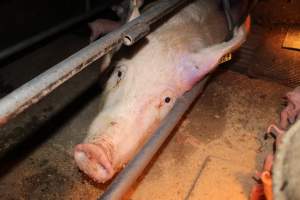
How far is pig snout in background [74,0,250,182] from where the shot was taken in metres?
2.18

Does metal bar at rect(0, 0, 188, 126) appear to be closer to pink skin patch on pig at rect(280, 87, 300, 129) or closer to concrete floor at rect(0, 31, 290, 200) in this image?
concrete floor at rect(0, 31, 290, 200)

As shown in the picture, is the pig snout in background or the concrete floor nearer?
the pig snout in background

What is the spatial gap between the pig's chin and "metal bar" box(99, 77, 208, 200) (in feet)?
0.47

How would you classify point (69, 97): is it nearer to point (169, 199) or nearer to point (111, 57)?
point (111, 57)

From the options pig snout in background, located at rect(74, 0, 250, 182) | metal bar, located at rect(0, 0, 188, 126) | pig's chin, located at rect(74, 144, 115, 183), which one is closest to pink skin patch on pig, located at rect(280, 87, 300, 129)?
pig snout in background, located at rect(74, 0, 250, 182)

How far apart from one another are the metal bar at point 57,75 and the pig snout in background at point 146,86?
0.43m

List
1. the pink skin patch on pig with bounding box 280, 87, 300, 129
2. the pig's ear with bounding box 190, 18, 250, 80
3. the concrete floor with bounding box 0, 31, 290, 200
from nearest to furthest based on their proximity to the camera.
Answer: the pig's ear with bounding box 190, 18, 250, 80, the concrete floor with bounding box 0, 31, 290, 200, the pink skin patch on pig with bounding box 280, 87, 300, 129

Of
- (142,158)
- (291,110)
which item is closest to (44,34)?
(142,158)

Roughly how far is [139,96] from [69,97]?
71.8 inches

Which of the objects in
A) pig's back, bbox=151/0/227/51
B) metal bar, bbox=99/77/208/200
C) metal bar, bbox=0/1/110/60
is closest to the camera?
metal bar, bbox=99/77/208/200

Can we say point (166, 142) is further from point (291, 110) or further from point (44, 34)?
point (44, 34)

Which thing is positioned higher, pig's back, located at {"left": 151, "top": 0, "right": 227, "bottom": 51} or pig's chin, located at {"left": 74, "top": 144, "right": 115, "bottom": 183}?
pig's back, located at {"left": 151, "top": 0, "right": 227, "bottom": 51}

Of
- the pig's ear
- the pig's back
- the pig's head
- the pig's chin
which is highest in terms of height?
the pig's back

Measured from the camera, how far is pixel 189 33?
296cm
